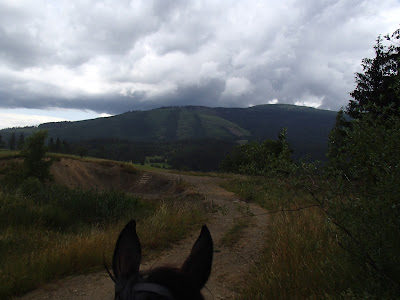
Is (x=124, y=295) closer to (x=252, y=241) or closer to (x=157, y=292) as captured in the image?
(x=157, y=292)

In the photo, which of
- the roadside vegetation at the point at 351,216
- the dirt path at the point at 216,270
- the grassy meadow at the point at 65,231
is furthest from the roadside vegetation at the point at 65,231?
the roadside vegetation at the point at 351,216

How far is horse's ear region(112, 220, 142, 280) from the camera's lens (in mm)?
1339

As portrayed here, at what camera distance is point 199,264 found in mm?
1461

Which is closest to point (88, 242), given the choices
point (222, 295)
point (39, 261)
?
point (39, 261)

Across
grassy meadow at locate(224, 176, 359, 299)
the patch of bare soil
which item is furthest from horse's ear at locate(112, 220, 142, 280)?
grassy meadow at locate(224, 176, 359, 299)

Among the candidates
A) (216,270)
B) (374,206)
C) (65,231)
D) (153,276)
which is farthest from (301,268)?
(65,231)

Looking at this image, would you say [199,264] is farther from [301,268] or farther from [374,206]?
[301,268]

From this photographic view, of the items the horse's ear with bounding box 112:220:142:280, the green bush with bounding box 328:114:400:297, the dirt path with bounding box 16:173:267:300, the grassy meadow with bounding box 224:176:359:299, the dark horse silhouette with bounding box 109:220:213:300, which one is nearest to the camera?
the dark horse silhouette with bounding box 109:220:213:300

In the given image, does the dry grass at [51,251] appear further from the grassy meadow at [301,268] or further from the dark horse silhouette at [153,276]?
the dark horse silhouette at [153,276]

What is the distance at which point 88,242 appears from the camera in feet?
19.1

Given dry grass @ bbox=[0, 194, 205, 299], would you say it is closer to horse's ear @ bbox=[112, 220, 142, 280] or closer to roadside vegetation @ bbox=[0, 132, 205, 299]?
roadside vegetation @ bbox=[0, 132, 205, 299]

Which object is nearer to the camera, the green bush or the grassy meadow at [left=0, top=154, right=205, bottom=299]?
the green bush

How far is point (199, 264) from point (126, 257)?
0.38 meters

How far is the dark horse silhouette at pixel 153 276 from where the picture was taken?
120 centimetres
